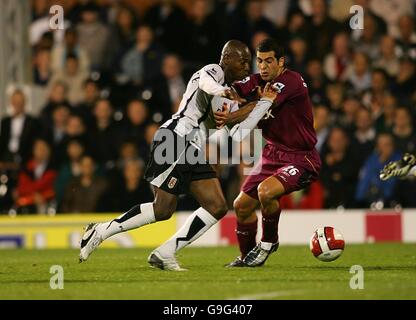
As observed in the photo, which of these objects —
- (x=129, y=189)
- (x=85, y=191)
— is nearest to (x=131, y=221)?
(x=129, y=189)

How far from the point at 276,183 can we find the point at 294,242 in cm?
477

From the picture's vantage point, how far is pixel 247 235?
9.72m

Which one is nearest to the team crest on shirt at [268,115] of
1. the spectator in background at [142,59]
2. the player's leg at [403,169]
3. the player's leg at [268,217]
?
the player's leg at [268,217]

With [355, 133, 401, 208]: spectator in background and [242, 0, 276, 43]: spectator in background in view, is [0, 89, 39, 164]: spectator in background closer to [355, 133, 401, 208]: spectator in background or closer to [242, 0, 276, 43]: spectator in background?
[242, 0, 276, 43]: spectator in background

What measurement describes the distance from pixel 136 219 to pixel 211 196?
2.27ft

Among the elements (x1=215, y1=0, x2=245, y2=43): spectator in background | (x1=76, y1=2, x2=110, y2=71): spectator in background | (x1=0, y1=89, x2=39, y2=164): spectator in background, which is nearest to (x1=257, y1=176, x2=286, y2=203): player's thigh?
(x1=0, y1=89, x2=39, y2=164): spectator in background

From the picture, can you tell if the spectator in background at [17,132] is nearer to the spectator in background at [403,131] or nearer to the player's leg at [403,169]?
the spectator in background at [403,131]

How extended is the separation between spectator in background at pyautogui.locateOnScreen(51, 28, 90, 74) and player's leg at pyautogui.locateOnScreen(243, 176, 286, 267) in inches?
286

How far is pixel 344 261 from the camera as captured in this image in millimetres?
10305

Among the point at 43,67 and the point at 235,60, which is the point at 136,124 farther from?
the point at 235,60

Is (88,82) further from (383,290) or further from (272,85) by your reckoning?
(383,290)

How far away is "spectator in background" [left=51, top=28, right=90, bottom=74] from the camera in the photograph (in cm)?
1614

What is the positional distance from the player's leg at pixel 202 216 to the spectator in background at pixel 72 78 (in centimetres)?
713
